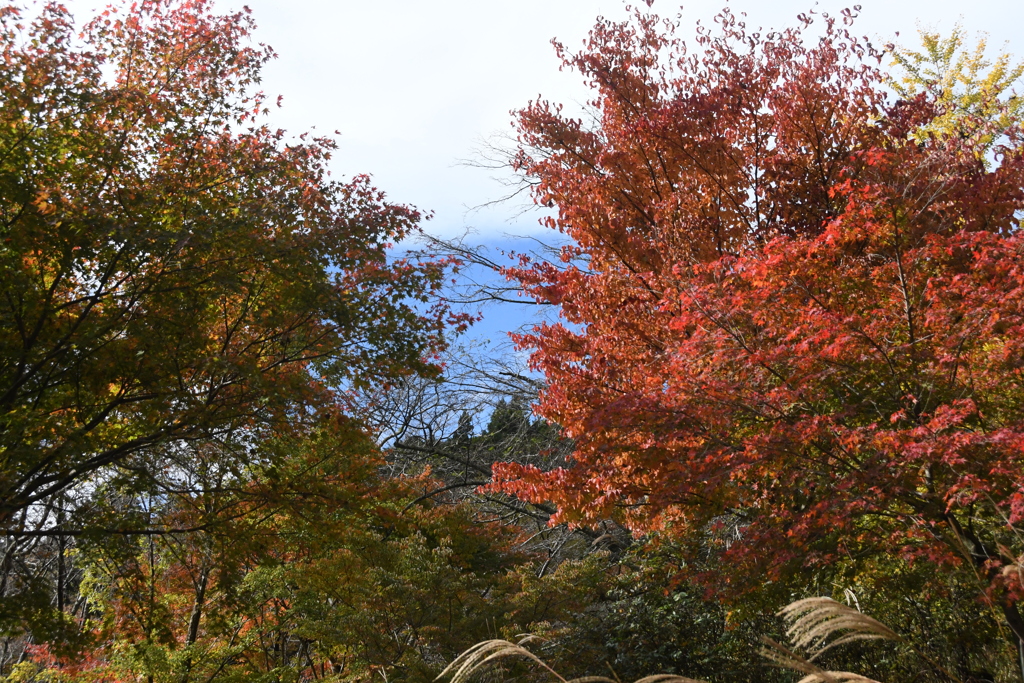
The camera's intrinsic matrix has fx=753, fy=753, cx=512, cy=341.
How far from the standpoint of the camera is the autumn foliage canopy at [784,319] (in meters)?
6.05

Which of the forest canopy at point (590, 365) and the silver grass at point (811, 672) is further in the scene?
the forest canopy at point (590, 365)

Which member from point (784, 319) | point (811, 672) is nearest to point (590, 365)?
point (784, 319)

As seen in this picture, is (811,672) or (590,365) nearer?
(811,672)

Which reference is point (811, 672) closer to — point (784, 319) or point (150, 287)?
→ point (784, 319)

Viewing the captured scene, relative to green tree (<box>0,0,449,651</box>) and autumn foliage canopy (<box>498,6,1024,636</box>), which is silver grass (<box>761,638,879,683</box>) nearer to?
autumn foliage canopy (<box>498,6,1024,636</box>)

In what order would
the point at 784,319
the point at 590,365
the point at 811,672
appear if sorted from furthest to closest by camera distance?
1. the point at 590,365
2. the point at 784,319
3. the point at 811,672

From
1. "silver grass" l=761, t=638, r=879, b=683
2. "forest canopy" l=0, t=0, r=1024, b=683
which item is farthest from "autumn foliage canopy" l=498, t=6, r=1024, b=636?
"silver grass" l=761, t=638, r=879, b=683

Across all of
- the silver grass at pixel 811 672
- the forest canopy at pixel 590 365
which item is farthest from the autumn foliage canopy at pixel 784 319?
the silver grass at pixel 811 672

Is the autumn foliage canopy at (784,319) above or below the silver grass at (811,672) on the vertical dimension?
above

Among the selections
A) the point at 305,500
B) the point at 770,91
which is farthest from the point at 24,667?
the point at 770,91

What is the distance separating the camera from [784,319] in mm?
6473

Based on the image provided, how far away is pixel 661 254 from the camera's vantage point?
8.94m

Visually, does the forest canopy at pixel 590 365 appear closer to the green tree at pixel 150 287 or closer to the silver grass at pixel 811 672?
the green tree at pixel 150 287

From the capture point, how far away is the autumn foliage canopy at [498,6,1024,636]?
6051 millimetres
